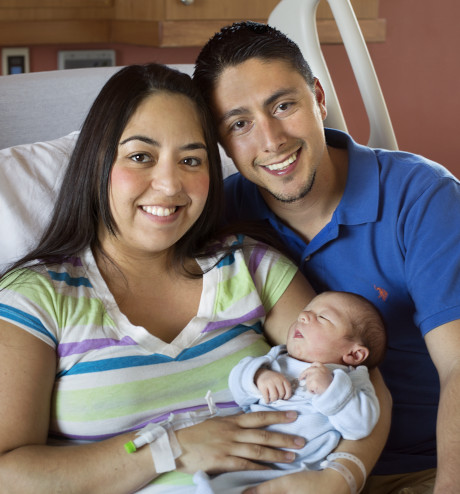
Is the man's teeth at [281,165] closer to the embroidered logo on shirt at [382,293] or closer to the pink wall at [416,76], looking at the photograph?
the embroidered logo on shirt at [382,293]

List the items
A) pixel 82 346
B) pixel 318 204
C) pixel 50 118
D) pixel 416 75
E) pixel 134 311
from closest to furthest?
1. pixel 82 346
2. pixel 134 311
3. pixel 318 204
4. pixel 50 118
5. pixel 416 75

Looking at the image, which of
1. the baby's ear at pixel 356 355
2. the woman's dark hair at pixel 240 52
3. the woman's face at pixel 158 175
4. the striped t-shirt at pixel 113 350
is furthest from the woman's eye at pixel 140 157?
the baby's ear at pixel 356 355

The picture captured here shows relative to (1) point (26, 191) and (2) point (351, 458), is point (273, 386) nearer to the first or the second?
(2) point (351, 458)

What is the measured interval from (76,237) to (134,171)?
0.65 ft

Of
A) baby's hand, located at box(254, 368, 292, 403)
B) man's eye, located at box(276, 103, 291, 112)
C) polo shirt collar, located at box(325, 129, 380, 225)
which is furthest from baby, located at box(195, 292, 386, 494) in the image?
man's eye, located at box(276, 103, 291, 112)

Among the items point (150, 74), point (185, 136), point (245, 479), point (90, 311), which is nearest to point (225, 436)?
point (245, 479)

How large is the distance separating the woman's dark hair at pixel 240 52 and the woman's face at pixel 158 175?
0.76ft

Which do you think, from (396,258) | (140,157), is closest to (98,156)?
(140,157)

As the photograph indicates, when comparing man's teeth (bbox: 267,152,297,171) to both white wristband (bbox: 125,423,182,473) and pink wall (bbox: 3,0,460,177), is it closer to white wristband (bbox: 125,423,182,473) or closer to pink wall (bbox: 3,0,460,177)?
white wristband (bbox: 125,423,182,473)

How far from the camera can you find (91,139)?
157 cm

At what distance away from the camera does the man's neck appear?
185cm

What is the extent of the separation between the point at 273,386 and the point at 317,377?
0.31 ft

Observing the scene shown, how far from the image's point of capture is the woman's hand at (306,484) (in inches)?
55.3

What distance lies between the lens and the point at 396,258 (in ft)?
5.65
